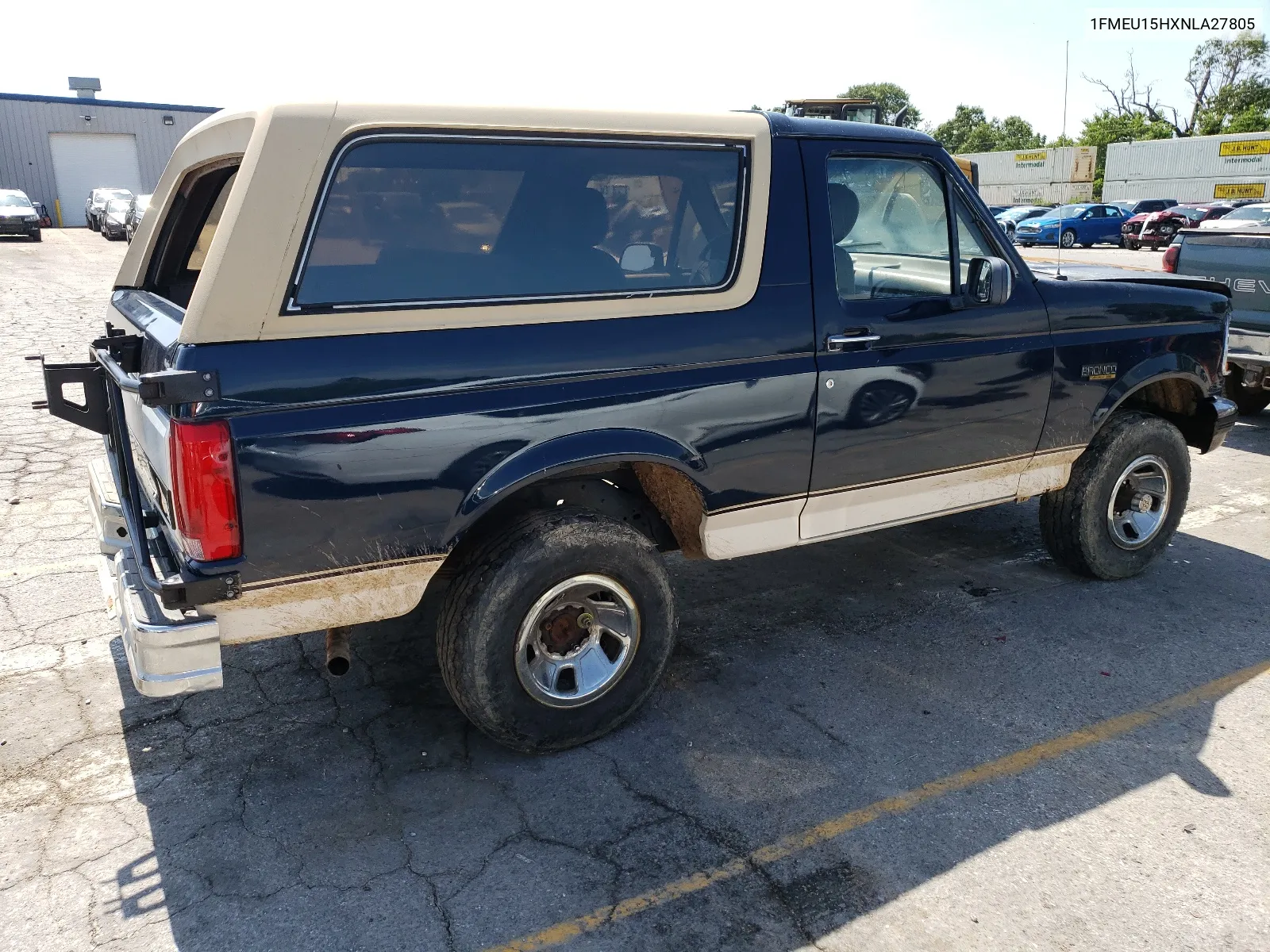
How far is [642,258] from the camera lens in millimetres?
3359

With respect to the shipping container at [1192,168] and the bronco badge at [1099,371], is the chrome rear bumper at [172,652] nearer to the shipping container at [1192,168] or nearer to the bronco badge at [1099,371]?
the bronco badge at [1099,371]

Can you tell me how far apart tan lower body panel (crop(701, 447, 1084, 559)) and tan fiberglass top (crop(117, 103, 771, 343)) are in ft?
3.15

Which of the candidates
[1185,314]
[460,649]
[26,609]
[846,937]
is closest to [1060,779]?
[846,937]

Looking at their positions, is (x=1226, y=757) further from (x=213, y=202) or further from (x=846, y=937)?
(x=213, y=202)

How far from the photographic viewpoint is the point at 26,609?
4.54m

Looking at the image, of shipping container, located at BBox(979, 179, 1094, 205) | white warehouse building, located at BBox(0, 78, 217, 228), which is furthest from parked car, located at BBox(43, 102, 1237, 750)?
shipping container, located at BBox(979, 179, 1094, 205)

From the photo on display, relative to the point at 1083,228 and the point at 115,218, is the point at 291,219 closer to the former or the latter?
the point at 115,218

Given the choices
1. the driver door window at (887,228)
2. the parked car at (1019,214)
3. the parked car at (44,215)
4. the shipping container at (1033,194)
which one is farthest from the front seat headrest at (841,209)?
the shipping container at (1033,194)

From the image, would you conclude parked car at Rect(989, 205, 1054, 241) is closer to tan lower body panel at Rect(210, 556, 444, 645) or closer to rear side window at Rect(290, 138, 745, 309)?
rear side window at Rect(290, 138, 745, 309)

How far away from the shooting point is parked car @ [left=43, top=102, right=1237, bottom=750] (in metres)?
2.74

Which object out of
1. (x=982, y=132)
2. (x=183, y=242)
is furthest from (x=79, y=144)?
(x=982, y=132)

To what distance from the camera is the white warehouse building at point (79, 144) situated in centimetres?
3638

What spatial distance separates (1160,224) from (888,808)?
30643 millimetres

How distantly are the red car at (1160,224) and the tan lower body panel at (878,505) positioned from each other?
27022 millimetres
